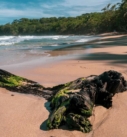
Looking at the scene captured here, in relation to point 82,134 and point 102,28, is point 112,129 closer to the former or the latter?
point 82,134

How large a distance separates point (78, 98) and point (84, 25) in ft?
266

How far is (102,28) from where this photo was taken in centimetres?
7062

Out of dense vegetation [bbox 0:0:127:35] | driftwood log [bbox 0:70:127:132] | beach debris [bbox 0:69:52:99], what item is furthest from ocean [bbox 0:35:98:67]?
dense vegetation [bbox 0:0:127:35]

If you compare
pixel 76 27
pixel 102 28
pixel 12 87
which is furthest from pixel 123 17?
pixel 12 87

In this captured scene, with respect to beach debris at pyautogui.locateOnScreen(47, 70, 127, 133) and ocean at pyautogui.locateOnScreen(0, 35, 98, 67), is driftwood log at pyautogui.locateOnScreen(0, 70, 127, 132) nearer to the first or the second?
beach debris at pyautogui.locateOnScreen(47, 70, 127, 133)

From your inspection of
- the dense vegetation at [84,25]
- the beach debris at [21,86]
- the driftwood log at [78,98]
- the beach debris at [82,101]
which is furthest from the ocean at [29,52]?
the dense vegetation at [84,25]

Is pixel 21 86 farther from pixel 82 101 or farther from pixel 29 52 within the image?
pixel 29 52

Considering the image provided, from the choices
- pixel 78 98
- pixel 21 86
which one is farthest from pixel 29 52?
pixel 78 98

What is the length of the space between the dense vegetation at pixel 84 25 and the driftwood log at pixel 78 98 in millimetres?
48449

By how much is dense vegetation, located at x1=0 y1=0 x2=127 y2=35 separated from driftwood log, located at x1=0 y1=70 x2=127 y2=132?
4845 cm

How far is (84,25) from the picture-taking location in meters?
82.7

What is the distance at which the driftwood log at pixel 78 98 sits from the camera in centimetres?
313

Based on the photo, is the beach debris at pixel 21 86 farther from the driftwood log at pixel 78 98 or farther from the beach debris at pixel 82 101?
the beach debris at pixel 82 101

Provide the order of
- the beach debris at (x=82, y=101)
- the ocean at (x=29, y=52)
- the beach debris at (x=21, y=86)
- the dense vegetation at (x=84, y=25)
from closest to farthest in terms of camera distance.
→ the beach debris at (x=82, y=101) → the beach debris at (x=21, y=86) → the ocean at (x=29, y=52) → the dense vegetation at (x=84, y=25)
